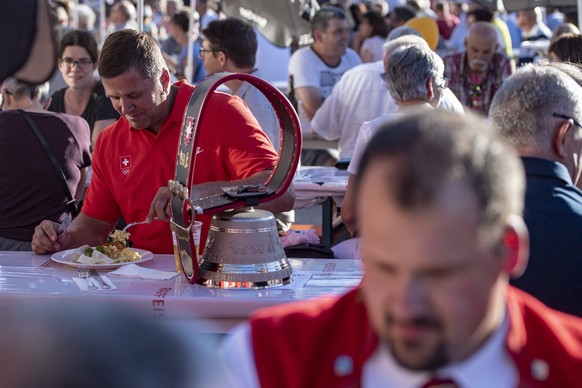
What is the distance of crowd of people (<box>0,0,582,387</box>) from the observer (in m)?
1.12

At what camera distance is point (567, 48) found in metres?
6.19

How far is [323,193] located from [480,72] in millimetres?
3257

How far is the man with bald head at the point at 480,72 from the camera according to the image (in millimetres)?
8055

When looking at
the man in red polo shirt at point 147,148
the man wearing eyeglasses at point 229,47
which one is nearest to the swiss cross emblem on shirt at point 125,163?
the man in red polo shirt at point 147,148

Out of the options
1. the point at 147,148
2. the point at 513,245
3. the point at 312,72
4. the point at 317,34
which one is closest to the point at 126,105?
the point at 147,148

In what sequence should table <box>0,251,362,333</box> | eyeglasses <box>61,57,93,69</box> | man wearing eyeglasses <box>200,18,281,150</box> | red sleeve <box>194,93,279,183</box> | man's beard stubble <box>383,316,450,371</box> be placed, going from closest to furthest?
man's beard stubble <box>383,316,450,371</box>, table <box>0,251,362,333</box>, red sleeve <box>194,93,279,183</box>, man wearing eyeglasses <box>200,18,281,150</box>, eyeglasses <box>61,57,93,69</box>

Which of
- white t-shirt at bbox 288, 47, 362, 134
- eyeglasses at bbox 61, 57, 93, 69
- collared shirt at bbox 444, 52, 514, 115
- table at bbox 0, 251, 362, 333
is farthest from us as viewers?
white t-shirt at bbox 288, 47, 362, 134

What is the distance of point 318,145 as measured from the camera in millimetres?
7695

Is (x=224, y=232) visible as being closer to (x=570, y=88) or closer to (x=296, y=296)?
(x=296, y=296)

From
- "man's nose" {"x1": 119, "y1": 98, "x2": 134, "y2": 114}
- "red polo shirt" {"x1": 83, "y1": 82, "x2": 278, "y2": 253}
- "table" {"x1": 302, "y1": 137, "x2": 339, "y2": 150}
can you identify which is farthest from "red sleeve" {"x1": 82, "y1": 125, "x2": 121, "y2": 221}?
"table" {"x1": 302, "y1": 137, "x2": 339, "y2": 150}

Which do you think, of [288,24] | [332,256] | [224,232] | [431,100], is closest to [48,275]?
[224,232]

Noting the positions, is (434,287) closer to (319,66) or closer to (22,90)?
(22,90)

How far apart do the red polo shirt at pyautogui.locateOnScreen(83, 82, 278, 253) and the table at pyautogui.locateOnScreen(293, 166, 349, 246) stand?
1638 mm

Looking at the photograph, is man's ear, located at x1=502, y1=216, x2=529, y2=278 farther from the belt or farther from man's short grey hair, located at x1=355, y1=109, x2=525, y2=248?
the belt
